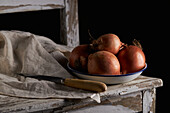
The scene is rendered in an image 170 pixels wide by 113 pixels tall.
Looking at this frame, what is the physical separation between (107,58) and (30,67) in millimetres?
277

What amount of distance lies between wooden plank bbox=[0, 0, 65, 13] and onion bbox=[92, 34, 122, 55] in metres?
0.54

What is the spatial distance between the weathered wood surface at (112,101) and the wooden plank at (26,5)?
577 mm

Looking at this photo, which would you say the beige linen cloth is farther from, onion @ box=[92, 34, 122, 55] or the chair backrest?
the chair backrest

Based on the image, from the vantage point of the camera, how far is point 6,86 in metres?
0.78

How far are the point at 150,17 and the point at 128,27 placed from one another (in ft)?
0.47

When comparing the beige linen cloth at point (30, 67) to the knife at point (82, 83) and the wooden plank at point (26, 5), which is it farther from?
the wooden plank at point (26, 5)

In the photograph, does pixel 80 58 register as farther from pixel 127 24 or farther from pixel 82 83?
pixel 127 24

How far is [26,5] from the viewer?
125cm

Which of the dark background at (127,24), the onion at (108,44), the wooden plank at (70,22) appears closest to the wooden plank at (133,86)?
the onion at (108,44)

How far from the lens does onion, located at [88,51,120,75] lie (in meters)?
0.77

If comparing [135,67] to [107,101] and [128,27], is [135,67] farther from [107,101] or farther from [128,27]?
[128,27]

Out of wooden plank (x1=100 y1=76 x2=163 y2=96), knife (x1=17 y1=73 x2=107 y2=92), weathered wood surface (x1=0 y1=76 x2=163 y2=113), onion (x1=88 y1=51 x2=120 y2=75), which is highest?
onion (x1=88 y1=51 x2=120 y2=75)

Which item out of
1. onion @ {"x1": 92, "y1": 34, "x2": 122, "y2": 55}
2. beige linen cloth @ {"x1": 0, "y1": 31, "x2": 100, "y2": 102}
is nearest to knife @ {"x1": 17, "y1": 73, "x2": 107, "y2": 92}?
beige linen cloth @ {"x1": 0, "y1": 31, "x2": 100, "y2": 102}

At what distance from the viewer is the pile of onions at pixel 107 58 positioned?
2.53 feet
